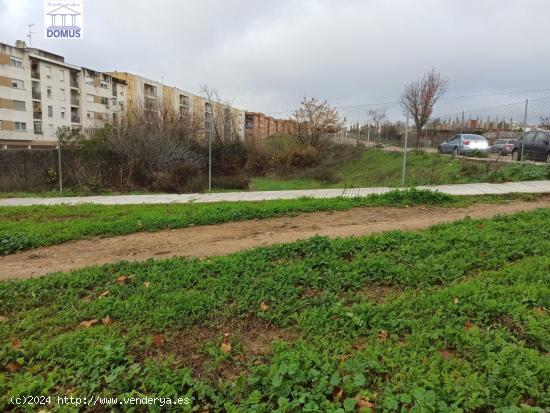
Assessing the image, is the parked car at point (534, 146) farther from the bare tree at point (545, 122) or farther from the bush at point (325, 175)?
the bush at point (325, 175)

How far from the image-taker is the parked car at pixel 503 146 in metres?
15.5

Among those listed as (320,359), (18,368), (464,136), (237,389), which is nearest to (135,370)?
(237,389)

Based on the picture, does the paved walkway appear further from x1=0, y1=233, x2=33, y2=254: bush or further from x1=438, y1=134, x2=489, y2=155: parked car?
x1=438, y1=134, x2=489, y2=155: parked car

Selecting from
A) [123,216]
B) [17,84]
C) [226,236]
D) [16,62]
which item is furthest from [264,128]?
[16,62]

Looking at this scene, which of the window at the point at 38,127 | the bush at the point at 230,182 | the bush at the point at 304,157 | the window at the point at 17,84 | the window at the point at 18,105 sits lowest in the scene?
the bush at the point at 230,182

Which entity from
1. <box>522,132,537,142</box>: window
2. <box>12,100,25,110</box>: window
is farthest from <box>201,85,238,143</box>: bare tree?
<box>12,100,25,110</box>: window

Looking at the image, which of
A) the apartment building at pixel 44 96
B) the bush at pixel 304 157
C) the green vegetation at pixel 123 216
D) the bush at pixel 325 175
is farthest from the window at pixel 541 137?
the apartment building at pixel 44 96

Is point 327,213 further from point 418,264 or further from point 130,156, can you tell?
point 130,156

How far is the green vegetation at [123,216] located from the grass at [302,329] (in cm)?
201

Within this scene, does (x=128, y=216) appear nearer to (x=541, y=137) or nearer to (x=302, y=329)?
(x=302, y=329)

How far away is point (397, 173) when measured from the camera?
59.5ft

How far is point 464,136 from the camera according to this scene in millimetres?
17953

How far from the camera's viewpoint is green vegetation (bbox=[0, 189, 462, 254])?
605 centimetres

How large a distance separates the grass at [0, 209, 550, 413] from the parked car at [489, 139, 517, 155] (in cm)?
1259
